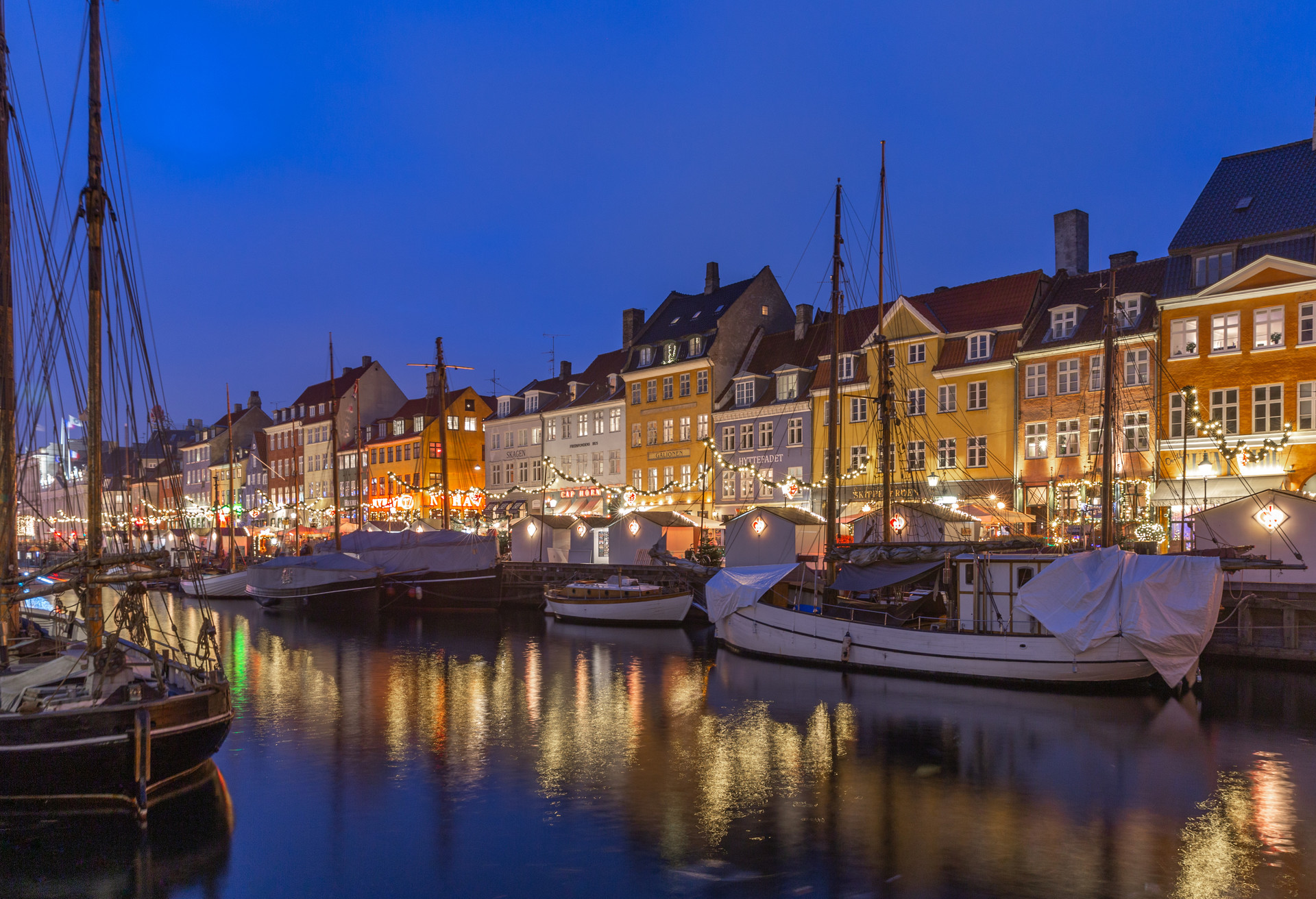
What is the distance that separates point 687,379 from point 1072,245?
23.3 meters

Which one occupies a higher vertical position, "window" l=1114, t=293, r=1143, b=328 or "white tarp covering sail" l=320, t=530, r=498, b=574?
"window" l=1114, t=293, r=1143, b=328

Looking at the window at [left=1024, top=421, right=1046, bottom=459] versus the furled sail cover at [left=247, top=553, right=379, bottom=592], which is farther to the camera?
the furled sail cover at [left=247, top=553, right=379, bottom=592]

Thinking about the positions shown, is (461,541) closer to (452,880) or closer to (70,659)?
(70,659)

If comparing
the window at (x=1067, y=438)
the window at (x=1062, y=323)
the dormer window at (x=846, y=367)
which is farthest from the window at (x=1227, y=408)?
the dormer window at (x=846, y=367)

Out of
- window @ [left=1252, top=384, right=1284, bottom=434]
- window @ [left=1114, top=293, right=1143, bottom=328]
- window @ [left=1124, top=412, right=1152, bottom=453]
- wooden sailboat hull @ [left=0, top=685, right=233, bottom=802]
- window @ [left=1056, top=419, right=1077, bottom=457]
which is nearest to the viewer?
wooden sailboat hull @ [left=0, top=685, right=233, bottom=802]

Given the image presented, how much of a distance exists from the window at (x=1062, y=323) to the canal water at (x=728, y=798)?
20.1 meters

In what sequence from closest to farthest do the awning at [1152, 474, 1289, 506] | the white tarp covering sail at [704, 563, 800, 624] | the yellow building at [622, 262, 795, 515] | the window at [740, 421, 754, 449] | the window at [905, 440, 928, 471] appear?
the white tarp covering sail at [704, 563, 800, 624], the awning at [1152, 474, 1289, 506], the window at [905, 440, 928, 471], the window at [740, 421, 754, 449], the yellow building at [622, 262, 795, 515]

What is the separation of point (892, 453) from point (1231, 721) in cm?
3020

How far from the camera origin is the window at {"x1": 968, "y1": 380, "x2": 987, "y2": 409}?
47969mm

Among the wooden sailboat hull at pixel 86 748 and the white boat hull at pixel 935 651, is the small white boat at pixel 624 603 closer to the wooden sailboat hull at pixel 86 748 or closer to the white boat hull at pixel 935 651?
the white boat hull at pixel 935 651

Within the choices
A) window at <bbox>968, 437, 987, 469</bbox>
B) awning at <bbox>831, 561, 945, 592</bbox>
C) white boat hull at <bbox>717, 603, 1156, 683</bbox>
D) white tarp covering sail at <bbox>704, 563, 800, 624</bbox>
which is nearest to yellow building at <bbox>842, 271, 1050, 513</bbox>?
window at <bbox>968, 437, 987, 469</bbox>

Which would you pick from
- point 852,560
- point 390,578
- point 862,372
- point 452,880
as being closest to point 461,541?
point 390,578

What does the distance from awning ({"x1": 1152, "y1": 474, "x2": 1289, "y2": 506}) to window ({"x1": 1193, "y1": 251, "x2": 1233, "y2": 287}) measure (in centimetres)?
798

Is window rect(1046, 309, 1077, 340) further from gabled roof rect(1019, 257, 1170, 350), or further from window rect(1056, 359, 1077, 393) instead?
Answer: window rect(1056, 359, 1077, 393)
